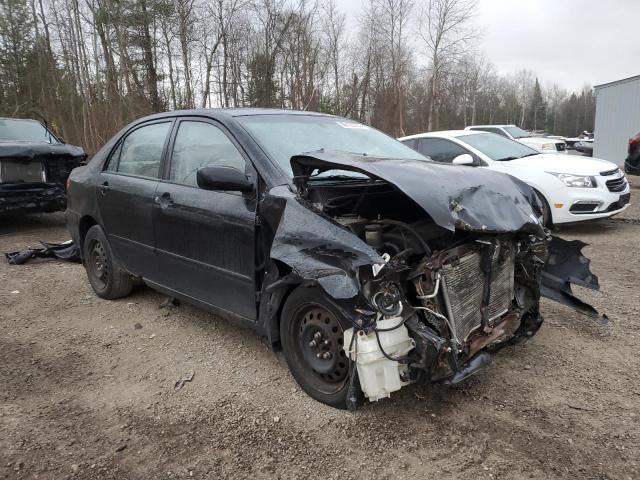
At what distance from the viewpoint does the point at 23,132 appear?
28.7 feet

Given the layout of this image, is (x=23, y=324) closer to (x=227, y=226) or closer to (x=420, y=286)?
(x=227, y=226)

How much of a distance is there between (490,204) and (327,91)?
26.6 metres

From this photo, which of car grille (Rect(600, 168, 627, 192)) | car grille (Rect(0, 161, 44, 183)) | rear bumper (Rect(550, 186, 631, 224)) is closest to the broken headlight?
rear bumper (Rect(550, 186, 631, 224))

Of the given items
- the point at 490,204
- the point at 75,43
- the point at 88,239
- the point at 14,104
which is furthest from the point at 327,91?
the point at 490,204

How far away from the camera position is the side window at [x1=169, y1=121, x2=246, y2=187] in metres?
3.38

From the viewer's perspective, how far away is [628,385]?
3.04m

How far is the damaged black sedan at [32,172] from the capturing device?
763 cm

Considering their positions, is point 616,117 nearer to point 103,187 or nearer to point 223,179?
point 103,187

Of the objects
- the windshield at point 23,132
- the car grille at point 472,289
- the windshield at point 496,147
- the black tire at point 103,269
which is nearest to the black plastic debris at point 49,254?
the black tire at point 103,269

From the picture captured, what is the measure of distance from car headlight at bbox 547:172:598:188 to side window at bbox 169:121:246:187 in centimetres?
530

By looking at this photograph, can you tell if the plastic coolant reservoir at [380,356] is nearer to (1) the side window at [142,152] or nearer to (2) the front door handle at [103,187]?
(1) the side window at [142,152]

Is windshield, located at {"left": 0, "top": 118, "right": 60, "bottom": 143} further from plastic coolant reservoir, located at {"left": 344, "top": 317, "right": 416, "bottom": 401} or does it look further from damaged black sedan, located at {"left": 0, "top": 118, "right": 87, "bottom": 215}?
plastic coolant reservoir, located at {"left": 344, "top": 317, "right": 416, "bottom": 401}

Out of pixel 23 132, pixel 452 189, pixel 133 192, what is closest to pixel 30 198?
pixel 23 132

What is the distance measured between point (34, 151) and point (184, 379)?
6204mm
